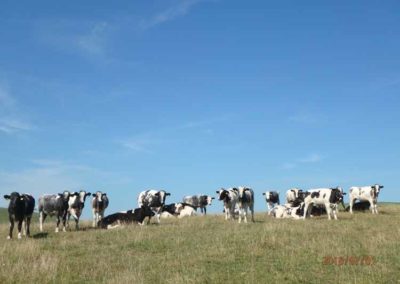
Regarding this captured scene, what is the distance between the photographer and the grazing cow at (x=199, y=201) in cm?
4998

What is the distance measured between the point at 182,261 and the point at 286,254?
378cm

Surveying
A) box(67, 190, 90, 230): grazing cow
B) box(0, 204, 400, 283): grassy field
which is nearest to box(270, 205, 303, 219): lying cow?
box(0, 204, 400, 283): grassy field

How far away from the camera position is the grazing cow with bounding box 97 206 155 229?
3256 centimetres

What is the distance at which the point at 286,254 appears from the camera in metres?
17.2

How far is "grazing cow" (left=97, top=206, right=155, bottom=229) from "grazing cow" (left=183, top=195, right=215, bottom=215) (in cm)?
1619

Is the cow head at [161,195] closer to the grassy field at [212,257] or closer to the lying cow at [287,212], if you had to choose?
the lying cow at [287,212]

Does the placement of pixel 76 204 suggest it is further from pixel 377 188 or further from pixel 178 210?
pixel 377 188

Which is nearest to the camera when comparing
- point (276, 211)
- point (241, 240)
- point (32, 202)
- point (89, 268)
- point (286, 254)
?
point (89, 268)

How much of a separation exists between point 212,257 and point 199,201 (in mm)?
33289

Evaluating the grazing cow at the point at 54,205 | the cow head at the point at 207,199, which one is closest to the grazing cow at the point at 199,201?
the cow head at the point at 207,199

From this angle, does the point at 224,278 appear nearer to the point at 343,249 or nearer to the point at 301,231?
the point at 343,249

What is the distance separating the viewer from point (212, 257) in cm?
1716

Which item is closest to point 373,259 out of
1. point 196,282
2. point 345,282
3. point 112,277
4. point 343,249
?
point 343,249

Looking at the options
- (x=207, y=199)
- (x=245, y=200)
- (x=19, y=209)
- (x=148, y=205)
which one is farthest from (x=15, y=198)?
(x=207, y=199)
